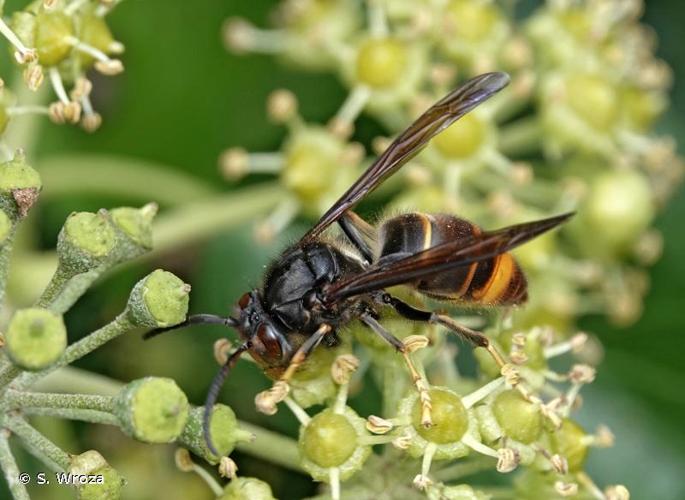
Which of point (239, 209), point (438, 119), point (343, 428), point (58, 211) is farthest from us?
point (58, 211)

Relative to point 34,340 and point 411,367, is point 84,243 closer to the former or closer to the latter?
point 34,340

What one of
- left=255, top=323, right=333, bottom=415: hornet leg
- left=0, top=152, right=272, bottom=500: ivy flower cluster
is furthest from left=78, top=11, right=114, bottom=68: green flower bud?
left=255, top=323, right=333, bottom=415: hornet leg

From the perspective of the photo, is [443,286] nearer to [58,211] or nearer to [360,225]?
[360,225]

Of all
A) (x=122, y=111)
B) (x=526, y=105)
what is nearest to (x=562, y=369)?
(x=526, y=105)

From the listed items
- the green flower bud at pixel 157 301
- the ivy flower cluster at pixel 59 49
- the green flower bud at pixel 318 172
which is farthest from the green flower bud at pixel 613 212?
the green flower bud at pixel 157 301

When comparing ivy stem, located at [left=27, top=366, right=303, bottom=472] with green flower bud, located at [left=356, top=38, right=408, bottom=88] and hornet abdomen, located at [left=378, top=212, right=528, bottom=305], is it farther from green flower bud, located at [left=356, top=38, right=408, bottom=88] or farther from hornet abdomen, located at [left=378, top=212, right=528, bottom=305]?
green flower bud, located at [left=356, top=38, right=408, bottom=88]

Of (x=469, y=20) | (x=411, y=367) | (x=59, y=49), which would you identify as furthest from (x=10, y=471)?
(x=469, y=20)
